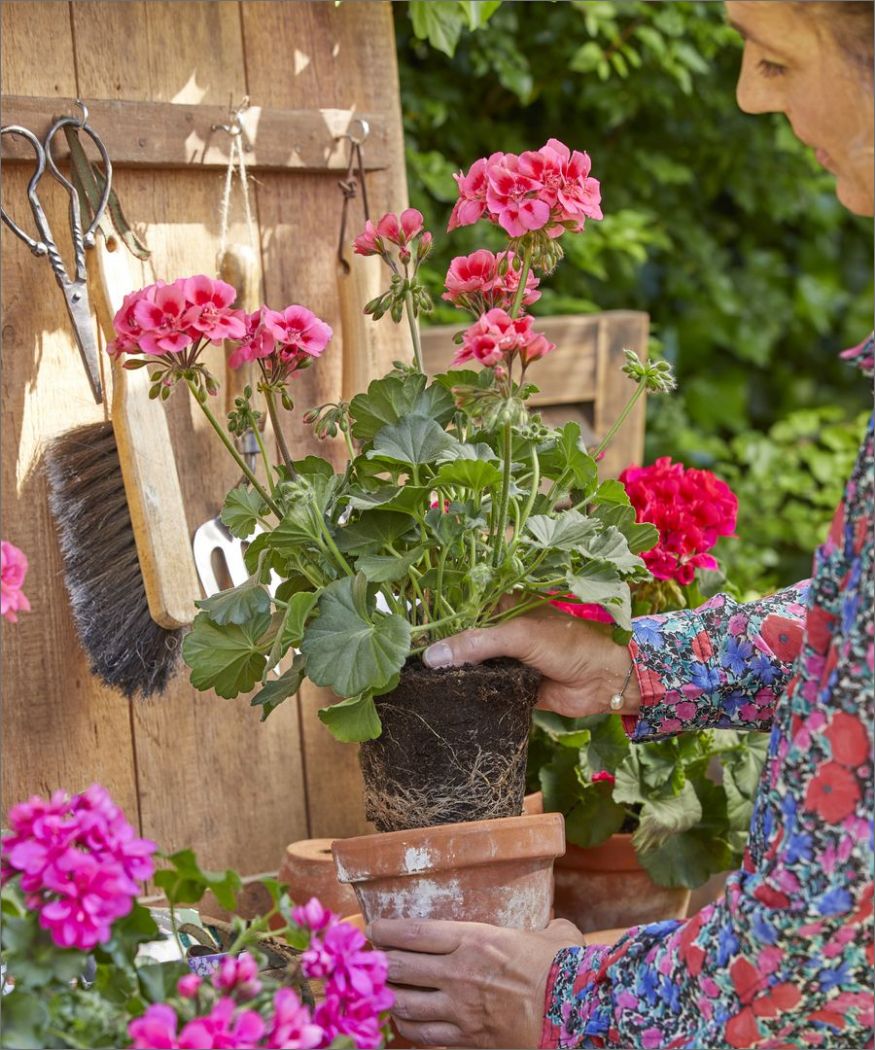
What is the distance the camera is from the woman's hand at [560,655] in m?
1.16

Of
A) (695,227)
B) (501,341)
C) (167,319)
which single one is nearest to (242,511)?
(167,319)

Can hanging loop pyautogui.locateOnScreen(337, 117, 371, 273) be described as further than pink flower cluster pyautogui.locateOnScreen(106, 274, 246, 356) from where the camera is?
Yes

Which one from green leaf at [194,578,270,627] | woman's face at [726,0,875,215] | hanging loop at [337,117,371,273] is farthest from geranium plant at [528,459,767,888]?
woman's face at [726,0,875,215]

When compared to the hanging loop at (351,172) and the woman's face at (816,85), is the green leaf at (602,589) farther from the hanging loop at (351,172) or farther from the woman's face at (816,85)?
the hanging loop at (351,172)

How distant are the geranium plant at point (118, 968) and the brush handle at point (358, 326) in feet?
2.79

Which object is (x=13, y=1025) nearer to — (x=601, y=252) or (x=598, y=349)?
(x=598, y=349)

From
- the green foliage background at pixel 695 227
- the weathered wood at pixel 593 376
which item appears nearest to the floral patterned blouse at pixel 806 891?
the weathered wood at pixel 593 376

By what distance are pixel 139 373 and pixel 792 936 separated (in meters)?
0.90

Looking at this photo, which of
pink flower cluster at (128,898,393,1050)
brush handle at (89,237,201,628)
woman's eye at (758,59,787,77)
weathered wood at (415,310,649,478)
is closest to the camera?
pink flower cluster at (128,898,393,1050)

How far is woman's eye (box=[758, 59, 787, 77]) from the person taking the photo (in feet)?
3.14

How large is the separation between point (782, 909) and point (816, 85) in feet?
1.88

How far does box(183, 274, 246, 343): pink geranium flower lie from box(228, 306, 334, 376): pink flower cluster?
0.05 meters

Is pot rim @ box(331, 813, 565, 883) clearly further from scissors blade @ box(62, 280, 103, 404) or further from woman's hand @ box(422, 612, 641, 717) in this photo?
scissors blade @ box(62, 280, 103, 404)

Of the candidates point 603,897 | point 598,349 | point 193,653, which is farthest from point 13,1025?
point 598,349
